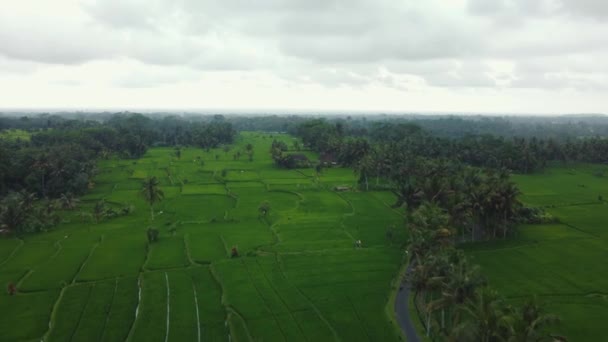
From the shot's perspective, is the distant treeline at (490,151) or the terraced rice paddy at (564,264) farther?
the distant treeline at (490,151)

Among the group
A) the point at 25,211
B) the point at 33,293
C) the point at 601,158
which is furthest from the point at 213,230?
the point at 601,158

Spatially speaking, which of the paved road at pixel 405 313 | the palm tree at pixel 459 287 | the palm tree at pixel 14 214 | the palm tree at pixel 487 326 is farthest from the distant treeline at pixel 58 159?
the palm tree at pixel 487 326

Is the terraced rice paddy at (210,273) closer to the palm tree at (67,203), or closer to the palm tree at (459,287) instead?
the palm tree at (67,203)

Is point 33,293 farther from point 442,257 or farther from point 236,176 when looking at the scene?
point 236,176

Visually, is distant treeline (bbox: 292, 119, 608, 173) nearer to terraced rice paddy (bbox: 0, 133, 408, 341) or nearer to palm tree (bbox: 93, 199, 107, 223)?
terraced rice paddy (bbox: 0, 133, 408, 341)

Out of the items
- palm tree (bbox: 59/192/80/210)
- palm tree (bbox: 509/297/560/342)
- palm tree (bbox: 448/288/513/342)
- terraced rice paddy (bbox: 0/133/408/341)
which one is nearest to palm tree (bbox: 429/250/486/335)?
palm tree (bbox: 448/288/513/342)
